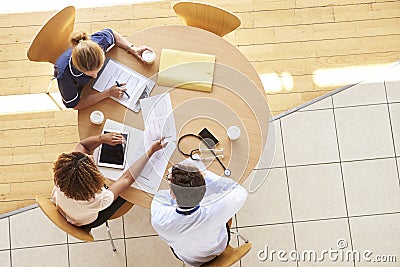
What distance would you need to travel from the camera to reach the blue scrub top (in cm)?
311

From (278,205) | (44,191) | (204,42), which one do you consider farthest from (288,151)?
(44,191)

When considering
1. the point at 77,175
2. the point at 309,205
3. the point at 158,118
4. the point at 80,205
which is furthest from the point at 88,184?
the point at 309,205

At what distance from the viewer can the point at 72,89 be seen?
3117mm

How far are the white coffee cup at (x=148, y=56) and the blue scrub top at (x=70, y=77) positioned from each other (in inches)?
8.0

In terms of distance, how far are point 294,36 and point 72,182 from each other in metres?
2.07

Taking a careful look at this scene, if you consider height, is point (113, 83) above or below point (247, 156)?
above

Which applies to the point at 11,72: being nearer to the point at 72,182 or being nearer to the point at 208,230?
the point at 72,182

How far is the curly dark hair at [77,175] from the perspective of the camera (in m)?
2.79

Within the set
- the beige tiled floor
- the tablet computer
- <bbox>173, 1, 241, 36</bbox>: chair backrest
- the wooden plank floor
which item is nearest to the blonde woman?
the tablet computer

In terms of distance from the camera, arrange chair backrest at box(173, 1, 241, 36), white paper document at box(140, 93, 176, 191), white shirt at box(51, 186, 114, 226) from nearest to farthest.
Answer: white shirt at box(51, 186, 114, 226)
white paper document at box(140, 93, 176, 191)
chair backrest at box(173, 1, 241, 36)

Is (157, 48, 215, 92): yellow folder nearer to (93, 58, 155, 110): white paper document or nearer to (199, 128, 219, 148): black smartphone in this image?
(93, 58, 155, 110): white paper document

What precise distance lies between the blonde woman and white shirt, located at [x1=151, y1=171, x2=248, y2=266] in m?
0.62

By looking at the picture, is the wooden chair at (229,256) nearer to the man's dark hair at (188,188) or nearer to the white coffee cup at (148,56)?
the man's dark hair at (188,188)

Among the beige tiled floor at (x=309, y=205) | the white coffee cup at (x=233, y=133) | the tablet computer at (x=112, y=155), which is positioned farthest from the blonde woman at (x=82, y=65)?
the beige tiled floor at (x=309, y=205)
